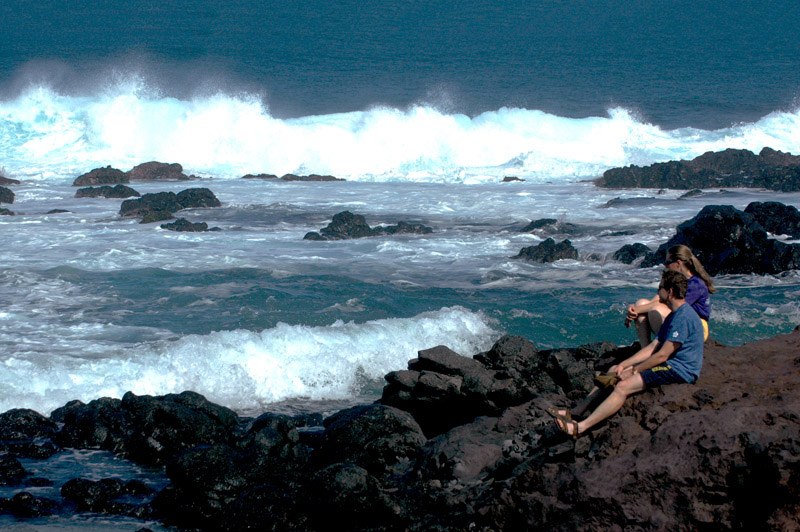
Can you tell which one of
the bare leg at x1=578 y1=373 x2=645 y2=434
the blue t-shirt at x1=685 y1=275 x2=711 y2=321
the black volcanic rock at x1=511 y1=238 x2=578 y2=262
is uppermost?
the blue t-shirt at x1=685 y1=275 x2=711 y2=321

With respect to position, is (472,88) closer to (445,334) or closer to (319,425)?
(445,334)

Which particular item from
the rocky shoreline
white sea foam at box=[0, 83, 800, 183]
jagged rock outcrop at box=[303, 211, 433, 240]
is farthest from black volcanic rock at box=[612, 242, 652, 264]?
white sea foam at box=[0, 83, 800, 183]

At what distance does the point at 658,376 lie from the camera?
430 centimetres

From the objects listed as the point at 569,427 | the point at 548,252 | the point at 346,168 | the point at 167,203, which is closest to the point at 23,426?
the point at 569,427

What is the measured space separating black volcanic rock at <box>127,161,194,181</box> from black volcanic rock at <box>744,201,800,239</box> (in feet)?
70.2

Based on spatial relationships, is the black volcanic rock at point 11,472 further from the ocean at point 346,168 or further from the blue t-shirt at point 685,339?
the blue t-shirt at point 685,339

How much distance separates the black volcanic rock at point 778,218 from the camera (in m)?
16.2

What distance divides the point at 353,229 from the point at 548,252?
4.93 m

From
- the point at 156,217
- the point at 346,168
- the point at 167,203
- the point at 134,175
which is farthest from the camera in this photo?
the point at 346,168

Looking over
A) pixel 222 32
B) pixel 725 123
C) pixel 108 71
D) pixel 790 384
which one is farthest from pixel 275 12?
pixel 790 384

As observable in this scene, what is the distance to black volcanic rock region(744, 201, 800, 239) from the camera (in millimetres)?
16156

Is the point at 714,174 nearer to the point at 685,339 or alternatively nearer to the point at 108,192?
the point at 108,192

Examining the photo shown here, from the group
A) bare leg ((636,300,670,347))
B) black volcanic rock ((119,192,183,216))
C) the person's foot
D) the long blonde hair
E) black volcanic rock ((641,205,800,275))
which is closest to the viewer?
the person's foot

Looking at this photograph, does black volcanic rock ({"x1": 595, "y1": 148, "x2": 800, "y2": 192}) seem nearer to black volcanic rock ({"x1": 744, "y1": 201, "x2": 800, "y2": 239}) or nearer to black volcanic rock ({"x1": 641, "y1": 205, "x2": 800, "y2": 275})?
black volcanic rock ({"x1": 744, "y1": 201, "x2": 800, "y2": 239})
